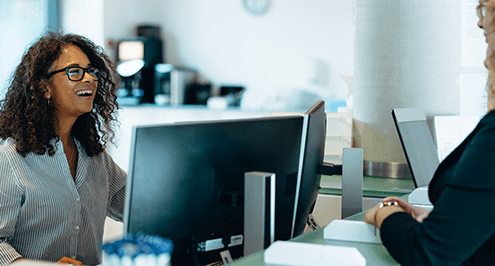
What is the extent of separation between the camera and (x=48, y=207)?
151 cm

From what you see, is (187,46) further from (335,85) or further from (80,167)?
(80,167)

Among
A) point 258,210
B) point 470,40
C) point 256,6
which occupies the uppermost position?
point 256,6

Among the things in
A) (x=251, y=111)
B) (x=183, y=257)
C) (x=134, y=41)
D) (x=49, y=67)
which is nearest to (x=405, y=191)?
(x=183, y=257)

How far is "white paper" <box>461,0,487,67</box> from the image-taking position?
247 centimetres

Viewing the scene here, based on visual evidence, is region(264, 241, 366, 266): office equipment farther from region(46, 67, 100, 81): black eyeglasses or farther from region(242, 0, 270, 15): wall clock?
region(242, 0, 270, 15): wall clock

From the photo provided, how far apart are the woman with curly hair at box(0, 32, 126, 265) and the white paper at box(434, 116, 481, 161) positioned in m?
1.54

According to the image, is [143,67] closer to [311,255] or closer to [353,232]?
[353,232]

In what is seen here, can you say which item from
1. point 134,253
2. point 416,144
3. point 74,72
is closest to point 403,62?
point 416,144

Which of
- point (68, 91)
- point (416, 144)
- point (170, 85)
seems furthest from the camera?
point (170, 85)

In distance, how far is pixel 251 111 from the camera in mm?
4492

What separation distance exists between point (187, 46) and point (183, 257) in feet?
15.5

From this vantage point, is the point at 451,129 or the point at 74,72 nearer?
the point at 74,72

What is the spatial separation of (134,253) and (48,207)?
785 millimetres

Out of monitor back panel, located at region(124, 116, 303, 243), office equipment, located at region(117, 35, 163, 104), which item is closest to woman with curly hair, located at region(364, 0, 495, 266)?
monitor back panel, located at region(124, 116, 303, 243)
